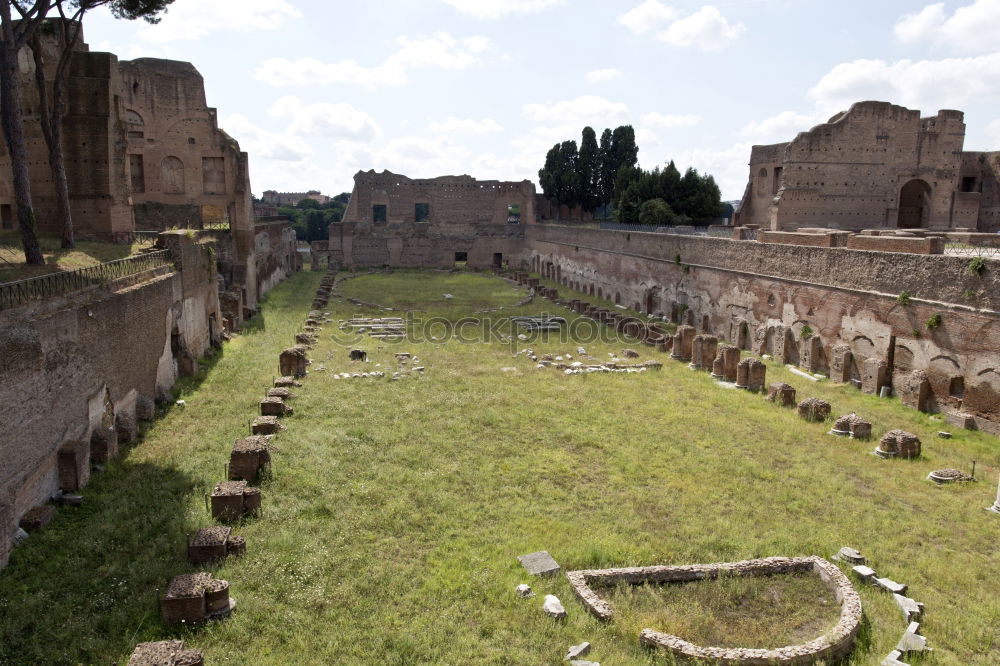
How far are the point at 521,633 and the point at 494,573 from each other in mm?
895

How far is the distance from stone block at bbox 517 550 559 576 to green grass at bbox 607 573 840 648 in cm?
61

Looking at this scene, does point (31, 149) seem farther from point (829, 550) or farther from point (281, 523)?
point (829, 550)

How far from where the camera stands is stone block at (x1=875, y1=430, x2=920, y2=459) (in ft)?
31.4

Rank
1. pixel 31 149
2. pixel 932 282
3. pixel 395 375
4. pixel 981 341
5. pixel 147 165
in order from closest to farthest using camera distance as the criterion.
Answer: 1. pixel 981 341
2. pixel 932 282
3. pixel 395 375
4. pixel 31 149
5. pixel 147 165

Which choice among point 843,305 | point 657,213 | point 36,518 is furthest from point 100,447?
point 657,213

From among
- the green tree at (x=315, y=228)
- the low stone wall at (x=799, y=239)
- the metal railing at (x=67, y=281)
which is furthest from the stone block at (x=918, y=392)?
the green tree at (x=315, y=228)

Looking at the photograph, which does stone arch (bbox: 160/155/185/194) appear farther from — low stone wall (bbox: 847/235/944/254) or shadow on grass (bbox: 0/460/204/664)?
low stone wall (bbox: 847/235/944/254)

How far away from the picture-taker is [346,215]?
1607 inches

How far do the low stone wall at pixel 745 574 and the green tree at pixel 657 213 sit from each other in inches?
1057

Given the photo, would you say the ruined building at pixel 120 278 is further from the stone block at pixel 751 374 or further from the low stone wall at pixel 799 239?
the low stone wall at pixel 799 239

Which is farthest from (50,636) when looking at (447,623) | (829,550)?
(829,550)

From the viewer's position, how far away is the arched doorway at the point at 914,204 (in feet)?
84.0

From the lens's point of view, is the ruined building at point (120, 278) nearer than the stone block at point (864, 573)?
No

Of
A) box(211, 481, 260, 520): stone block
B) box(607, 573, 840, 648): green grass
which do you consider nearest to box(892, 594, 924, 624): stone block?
box(607, 573, 840, 648): green grass
